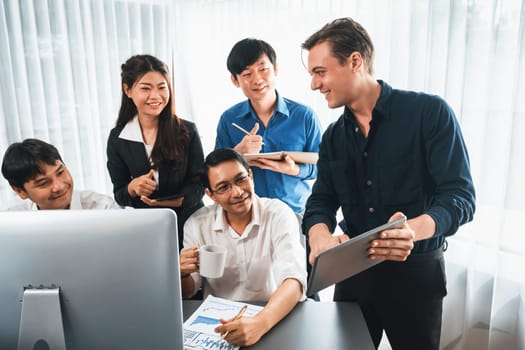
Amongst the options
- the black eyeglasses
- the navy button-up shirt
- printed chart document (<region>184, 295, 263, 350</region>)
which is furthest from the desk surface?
the black eyeglasses

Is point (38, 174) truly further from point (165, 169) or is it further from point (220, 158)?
point (220, 158)

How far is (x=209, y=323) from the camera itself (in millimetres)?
1245

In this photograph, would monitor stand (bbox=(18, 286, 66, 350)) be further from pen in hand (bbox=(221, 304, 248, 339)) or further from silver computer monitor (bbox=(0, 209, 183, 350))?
pen in hand (bbox=(221, 304, 248, 339))

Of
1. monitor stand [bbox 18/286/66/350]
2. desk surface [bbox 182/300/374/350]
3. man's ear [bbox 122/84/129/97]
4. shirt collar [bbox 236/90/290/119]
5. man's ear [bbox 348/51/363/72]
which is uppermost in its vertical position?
man's ear [bbox 348/51/363/72]

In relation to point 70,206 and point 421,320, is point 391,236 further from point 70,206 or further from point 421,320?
point 70,206

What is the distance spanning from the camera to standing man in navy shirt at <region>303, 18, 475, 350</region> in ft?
4.50

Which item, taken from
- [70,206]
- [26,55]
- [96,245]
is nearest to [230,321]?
[96,245]

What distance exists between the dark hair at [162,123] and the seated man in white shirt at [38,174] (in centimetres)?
41

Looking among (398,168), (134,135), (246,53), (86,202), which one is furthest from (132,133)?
(398,168)

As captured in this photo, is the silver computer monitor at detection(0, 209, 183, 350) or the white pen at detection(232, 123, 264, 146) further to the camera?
the white pen at detection(232, 123, 264, 146)

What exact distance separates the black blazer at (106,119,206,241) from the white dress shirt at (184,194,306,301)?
343mm

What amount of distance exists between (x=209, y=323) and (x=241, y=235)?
17.6 inches

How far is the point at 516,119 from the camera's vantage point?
70.4 inches

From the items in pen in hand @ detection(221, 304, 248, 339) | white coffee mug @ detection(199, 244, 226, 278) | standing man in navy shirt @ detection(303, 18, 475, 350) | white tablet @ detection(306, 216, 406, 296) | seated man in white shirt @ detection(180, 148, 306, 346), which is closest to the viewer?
white tablet @ detection(306, 216, 406, 296)
